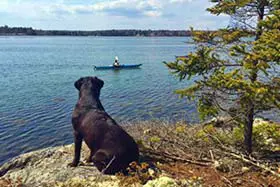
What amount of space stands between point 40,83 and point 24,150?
1639 centimetres

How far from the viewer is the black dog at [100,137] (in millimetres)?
6355

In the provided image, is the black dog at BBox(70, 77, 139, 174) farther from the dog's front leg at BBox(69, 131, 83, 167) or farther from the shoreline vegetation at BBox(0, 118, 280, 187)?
the shoreline vegetation at BBox(0, 118, 280, 187)

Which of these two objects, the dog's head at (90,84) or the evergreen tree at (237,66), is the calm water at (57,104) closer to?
the evergreen tree at (237,66)

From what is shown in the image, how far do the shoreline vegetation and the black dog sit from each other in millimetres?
223

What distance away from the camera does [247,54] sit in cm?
595

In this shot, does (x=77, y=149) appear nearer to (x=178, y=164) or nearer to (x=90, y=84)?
(x=90, y=84)

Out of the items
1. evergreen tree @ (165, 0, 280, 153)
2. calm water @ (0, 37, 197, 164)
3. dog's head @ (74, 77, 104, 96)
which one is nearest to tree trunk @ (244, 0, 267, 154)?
evergreen tree @ (165, 0, 280, 153)

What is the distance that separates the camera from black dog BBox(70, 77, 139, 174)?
636cm

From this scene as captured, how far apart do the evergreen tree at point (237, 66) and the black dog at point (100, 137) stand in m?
1.58

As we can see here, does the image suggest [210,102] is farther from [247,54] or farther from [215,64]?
[247,54]

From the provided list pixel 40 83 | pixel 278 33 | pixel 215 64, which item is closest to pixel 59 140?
pixel 215 64

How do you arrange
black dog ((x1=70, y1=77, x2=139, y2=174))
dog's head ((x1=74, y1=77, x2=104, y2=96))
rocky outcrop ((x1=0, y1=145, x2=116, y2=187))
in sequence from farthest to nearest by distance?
1. dog's head ((x1=74, y1=77, x2=104, y2=96))
2. rocky outcrop ((x1=0, y1=145, x2=116, y2=187))
3. black dog ((x1=70, y1=77, x2=139, y2=174))

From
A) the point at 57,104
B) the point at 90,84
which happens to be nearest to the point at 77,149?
the point at 90,84

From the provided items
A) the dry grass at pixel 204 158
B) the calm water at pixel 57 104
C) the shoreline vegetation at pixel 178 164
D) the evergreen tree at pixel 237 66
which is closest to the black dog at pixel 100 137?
the shoreline vegetation at pixel 178 164
